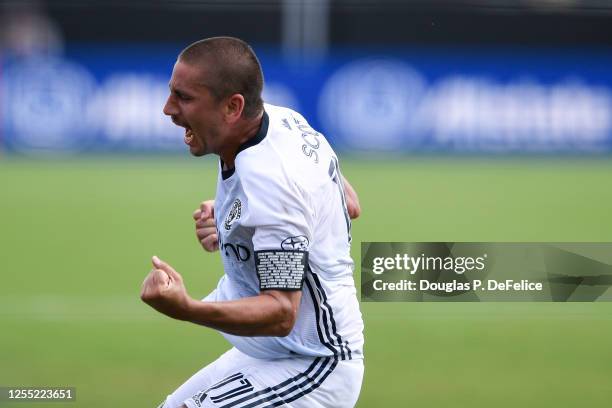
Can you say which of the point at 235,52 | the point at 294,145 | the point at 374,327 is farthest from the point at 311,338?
the point at 374,327

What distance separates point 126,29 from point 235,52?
14954mm

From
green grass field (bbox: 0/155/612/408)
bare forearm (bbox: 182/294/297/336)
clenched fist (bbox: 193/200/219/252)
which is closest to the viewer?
bare forearm (bbox: 182/294/297/336)

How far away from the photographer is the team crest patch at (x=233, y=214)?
3.67 meters

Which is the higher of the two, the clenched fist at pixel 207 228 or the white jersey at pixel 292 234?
the clenched fist at pixel 207 228

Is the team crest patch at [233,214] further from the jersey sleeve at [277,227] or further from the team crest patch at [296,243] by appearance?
the team crest patch at [296,243]

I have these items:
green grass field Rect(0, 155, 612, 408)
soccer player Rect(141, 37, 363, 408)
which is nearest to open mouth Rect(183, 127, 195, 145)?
soccer player Rect(141, 37, 363, 408)

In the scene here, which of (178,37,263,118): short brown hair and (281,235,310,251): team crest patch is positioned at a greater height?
(178,37,263,118): short brown hair

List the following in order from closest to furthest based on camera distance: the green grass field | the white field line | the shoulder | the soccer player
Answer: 1. the soccer player
2. the shoulder
3. the green grass field
4. the white field line

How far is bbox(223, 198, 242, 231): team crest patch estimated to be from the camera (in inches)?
144

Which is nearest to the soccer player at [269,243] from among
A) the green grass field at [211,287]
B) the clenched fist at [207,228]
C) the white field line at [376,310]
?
the clenched fist at [207,228]

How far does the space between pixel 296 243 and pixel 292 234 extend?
29 mm

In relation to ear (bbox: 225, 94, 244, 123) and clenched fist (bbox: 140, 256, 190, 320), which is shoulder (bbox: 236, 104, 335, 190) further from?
clenched fist (bbox: 140, 256, 190, 320)

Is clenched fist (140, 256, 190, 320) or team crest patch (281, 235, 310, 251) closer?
clenched fist (140, 256, 190, 320)

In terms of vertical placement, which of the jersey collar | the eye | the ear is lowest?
the jersey collar
